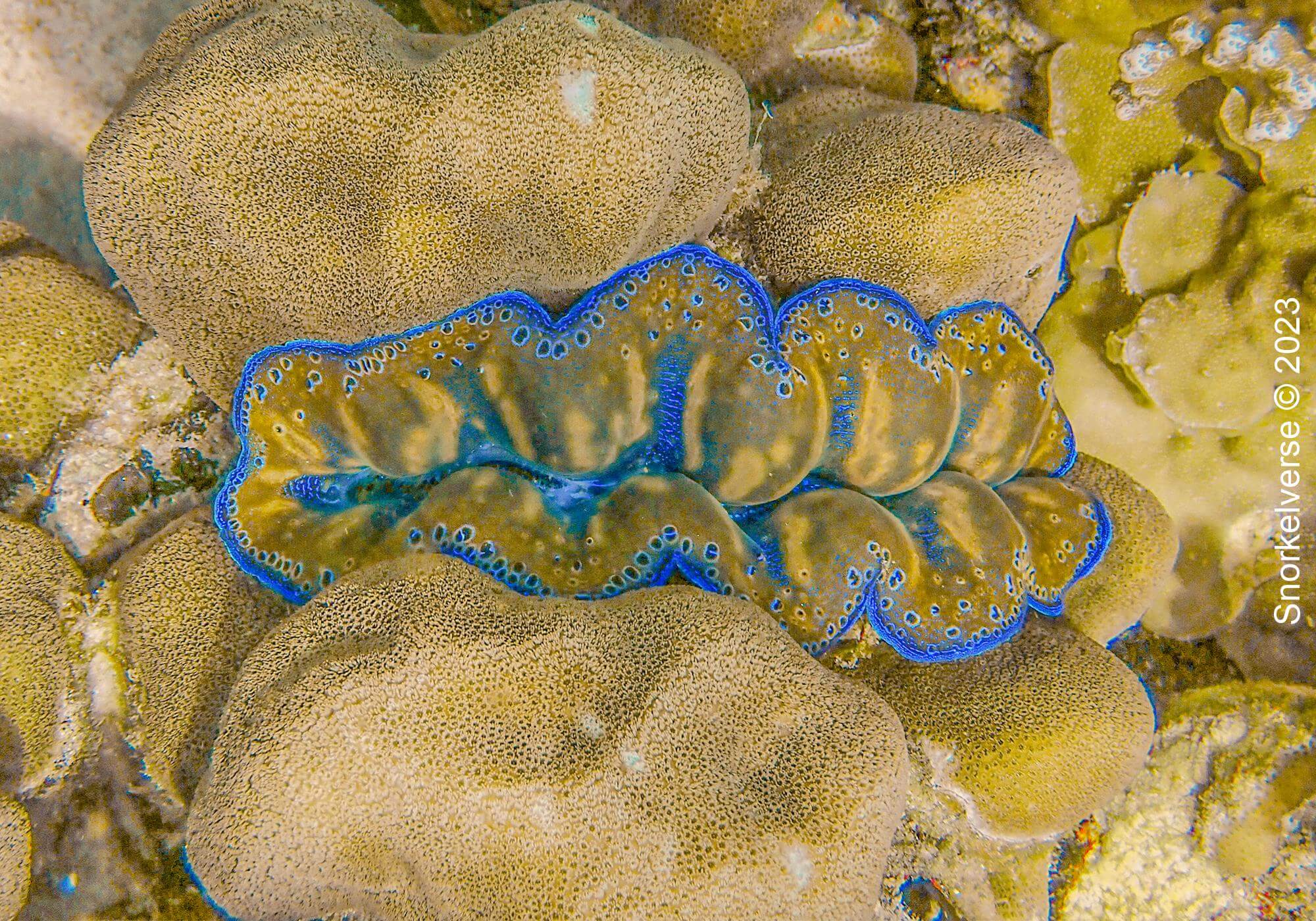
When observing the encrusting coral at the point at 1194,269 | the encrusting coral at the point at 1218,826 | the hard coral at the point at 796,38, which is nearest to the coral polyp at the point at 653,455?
the hard coral at the point at 796,38

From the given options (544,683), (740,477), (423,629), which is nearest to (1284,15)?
(740,477)

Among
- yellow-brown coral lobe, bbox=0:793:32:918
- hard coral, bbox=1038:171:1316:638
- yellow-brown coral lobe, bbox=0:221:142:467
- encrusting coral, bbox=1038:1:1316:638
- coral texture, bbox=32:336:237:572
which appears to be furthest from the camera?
hard coral, bbox=1038:171:1316:638

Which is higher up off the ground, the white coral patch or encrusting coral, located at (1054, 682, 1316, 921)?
the white coral patch

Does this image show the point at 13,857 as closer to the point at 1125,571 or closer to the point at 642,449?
the point at 642,449

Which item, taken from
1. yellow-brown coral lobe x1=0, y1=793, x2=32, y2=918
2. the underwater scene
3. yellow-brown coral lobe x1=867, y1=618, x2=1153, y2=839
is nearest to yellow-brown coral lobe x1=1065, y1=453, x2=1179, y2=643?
the underwater scene

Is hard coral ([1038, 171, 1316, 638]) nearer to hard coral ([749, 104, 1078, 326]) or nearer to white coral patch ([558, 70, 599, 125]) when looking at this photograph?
hard coral ([749, 104, 1078, 326])
